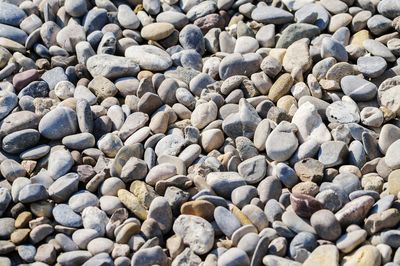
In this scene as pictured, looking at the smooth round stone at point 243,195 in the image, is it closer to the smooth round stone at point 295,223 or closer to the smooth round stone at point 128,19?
the smooth round stone at point 295,223

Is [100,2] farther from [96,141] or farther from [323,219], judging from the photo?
[323,219]

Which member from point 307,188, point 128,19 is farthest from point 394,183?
point 128,19

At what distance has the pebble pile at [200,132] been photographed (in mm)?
1631

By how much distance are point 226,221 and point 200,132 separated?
0.36 metres

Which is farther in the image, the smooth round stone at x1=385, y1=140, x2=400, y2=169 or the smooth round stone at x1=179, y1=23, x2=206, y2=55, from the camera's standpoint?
the smooth round stone at x1=179, y1=23, x2=206, y2=55

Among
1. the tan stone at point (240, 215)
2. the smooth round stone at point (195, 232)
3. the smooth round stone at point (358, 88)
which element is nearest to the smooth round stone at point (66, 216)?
the smooth round stone at point (195, 232)

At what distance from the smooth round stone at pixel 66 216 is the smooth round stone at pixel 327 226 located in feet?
1.85

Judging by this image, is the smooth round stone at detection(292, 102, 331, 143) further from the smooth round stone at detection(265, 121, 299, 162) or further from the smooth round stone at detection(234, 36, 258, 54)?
the smooth round stone at detection(234, 36, 258, 54)

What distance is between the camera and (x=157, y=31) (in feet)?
7.36

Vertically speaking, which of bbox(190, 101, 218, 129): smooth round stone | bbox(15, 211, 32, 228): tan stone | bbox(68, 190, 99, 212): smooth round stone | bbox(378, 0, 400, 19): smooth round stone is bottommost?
bbox(15, 211, 32, 228): tan stone

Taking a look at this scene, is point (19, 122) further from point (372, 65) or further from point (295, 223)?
point (372, 65)

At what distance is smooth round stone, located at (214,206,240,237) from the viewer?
1644mm

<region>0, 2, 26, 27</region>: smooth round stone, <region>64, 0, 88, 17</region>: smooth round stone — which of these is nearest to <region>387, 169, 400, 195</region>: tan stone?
<region>64, 0, 88, 17</region>: smooth round stone

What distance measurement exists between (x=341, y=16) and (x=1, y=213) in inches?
46.4
